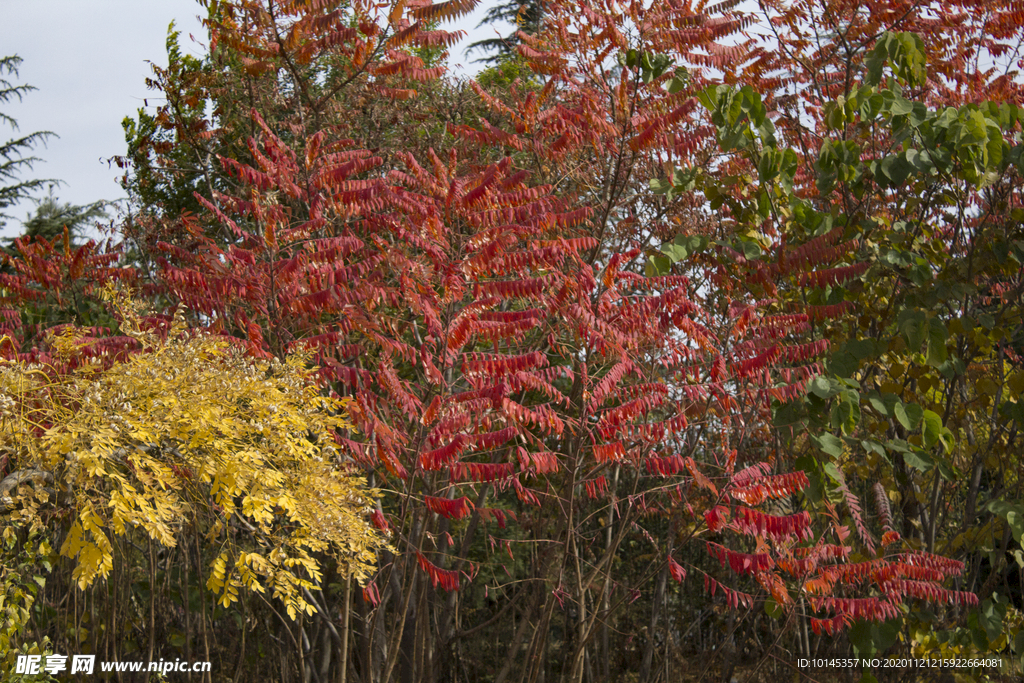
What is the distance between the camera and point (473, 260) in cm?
460

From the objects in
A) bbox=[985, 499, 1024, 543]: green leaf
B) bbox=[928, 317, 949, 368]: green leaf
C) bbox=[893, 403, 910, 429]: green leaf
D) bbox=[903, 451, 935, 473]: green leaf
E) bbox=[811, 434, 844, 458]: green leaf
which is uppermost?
bbox=[928, 317, 949, 368]: green leaf

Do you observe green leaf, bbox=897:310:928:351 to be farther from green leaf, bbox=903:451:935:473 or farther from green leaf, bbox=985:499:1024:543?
green leaf, bbox=985:499:1024:543

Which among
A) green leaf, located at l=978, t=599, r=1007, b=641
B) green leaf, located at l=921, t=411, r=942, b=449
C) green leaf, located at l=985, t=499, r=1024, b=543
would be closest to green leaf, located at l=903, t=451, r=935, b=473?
green leaf, located at l=921, t=411, r=942, b=449

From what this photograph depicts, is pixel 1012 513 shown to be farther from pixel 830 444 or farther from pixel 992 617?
pixel 830 444

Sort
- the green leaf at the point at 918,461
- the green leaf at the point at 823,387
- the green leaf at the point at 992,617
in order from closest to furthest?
the green leaf at the point at 823,387
the green leaf at the point at 918,461
the green leaf at the point at 992,617

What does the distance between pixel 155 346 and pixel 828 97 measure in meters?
5.10

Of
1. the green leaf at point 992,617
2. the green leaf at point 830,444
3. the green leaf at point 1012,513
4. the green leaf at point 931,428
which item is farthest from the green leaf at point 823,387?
the green leaf at point 992,617

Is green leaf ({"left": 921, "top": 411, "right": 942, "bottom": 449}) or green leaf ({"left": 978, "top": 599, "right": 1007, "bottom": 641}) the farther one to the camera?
green leaf ({"left": 978, "top": 599, "right": 1007, "bottom": 641})

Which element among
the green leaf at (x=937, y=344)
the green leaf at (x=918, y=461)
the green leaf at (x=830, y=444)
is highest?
the green leaf at (x=937, y=344)

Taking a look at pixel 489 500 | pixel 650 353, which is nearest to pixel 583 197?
pixel 650 353

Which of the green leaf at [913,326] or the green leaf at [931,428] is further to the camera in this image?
the green leaf at [913,326]

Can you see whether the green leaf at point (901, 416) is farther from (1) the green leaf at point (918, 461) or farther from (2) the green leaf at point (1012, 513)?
(2) the green leaf at point (1012, 513)

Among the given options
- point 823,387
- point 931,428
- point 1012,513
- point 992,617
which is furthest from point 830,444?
point 992,617

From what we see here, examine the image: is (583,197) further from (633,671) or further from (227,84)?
(633,671)
